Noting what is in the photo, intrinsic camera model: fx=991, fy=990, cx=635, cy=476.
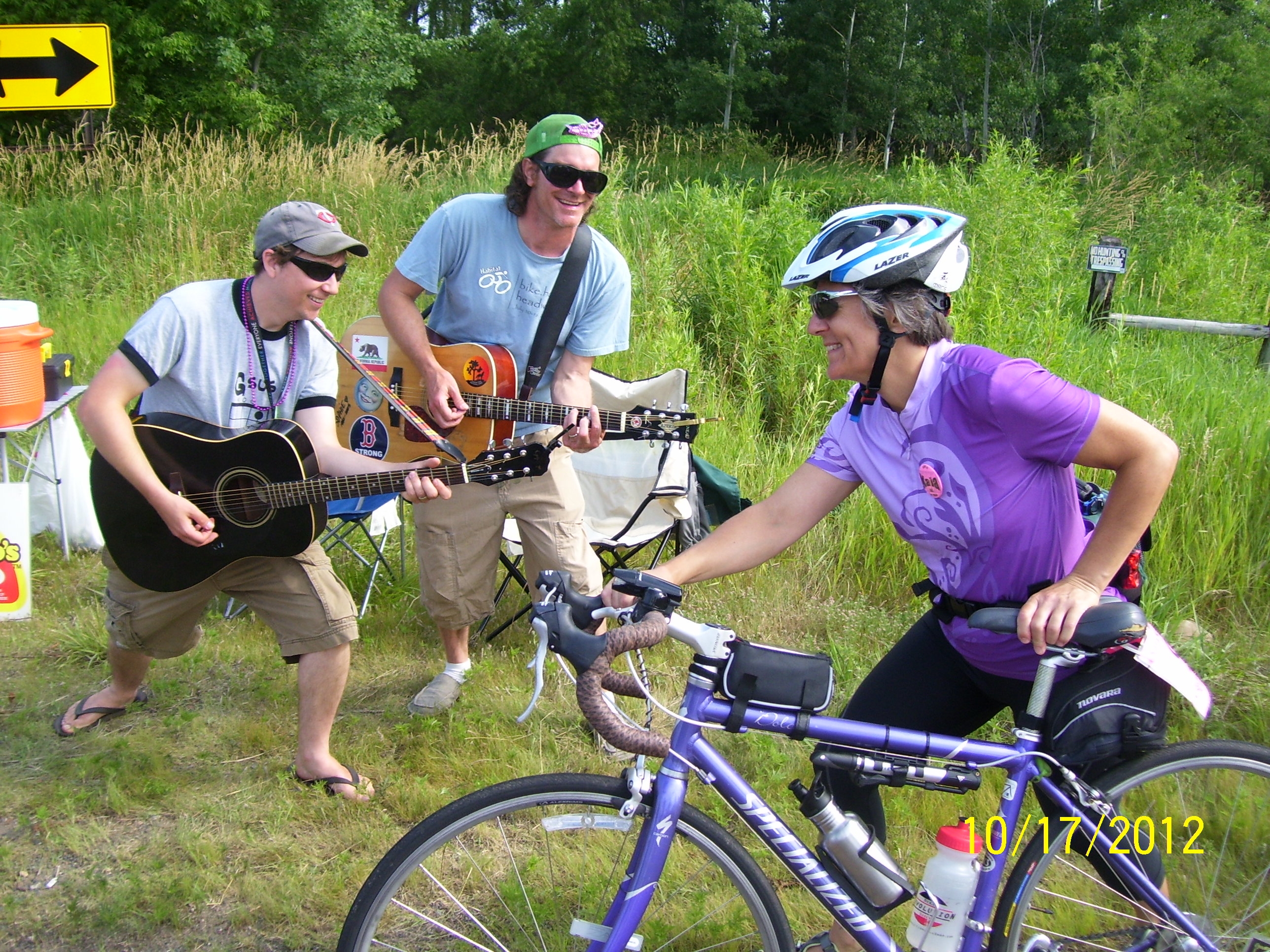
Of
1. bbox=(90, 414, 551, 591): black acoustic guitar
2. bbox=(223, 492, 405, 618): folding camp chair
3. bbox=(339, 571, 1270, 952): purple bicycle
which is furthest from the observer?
bbox=(223, 492, 405, 618): folding camp chair

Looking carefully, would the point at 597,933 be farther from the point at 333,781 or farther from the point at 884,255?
the point at 333,781

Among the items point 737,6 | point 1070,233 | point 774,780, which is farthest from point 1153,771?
point 737,6

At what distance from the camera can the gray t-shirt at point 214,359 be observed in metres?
3.03

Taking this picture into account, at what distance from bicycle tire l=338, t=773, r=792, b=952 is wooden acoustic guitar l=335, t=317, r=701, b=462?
1908 millimetres

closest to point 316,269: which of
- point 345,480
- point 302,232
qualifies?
point 302,232

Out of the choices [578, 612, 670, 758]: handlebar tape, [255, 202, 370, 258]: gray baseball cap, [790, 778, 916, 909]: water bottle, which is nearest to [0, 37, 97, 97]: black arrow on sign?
[255, 202, 370, 258]: gray baseball cap

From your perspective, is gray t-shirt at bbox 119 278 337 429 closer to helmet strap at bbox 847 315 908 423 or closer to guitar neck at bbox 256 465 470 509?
guitar neck at bbox 256 465 470 509

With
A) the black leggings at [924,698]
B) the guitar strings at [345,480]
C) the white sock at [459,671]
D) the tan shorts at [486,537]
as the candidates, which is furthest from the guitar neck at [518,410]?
the black leggings at [924,698]

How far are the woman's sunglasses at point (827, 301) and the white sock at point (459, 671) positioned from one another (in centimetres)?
240

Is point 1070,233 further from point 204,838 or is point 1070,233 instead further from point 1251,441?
point 204,838

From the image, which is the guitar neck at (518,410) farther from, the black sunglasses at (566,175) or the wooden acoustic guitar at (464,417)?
the black sunglasses at (566,175)

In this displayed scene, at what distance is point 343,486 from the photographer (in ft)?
10.9

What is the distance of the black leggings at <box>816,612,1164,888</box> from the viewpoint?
2438 mm

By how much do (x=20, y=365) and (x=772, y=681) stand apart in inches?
168
